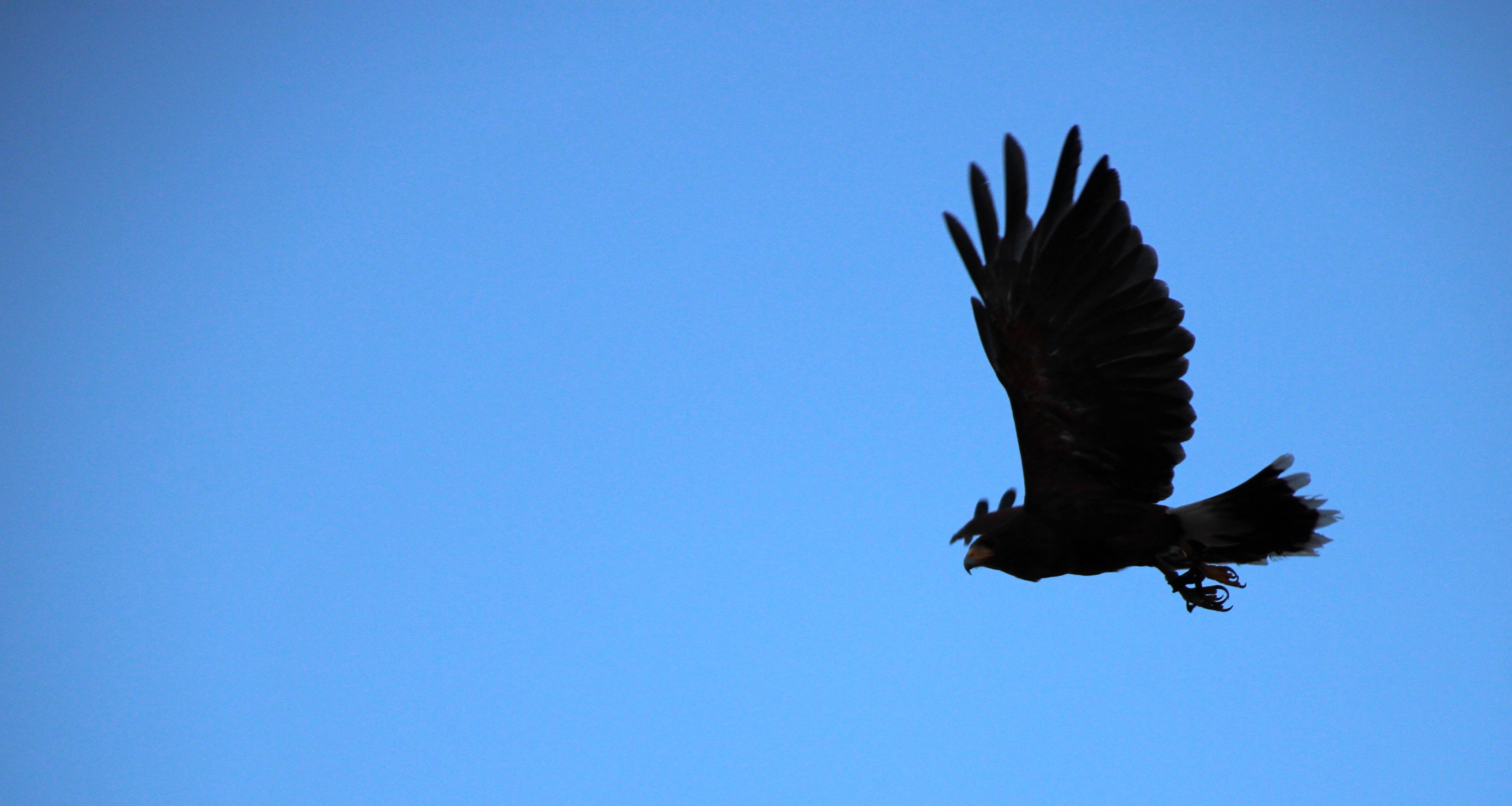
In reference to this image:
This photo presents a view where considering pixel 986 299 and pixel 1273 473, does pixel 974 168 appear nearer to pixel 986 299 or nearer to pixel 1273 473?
pixel 986 299

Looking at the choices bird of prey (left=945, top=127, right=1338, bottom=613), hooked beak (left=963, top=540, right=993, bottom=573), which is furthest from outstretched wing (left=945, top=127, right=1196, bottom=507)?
hooked beak (left=963, top=540, right=993, bottom=573)

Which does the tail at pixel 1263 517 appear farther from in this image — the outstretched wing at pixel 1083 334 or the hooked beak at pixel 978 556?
the hooked beak at pixel 978 556

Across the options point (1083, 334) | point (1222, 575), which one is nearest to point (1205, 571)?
point (1222, 575)

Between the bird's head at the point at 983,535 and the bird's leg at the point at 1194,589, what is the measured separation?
3.32 ft

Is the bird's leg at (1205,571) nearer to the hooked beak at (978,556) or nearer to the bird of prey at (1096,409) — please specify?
the bird of prey at (1096,409)

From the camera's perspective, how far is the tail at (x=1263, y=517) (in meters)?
5.82

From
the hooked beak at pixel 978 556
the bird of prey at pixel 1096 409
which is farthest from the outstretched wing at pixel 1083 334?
the hooked beak at pixel 978 556

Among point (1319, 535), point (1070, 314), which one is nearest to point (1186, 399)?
point (1070, 314)

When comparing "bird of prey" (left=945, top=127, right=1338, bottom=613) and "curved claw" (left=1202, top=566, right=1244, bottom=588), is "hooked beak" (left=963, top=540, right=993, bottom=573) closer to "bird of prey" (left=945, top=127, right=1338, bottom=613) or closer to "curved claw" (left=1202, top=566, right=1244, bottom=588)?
"bird of prey" (left=945, top=127, right=1338, bottom=613)

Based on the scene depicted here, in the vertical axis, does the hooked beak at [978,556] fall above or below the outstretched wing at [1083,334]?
below

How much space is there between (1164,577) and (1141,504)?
0.61m

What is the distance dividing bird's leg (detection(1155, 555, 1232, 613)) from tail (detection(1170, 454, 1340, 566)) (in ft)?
0.61

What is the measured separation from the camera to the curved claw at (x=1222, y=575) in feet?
20.0

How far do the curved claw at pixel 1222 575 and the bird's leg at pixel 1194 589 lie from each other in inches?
0.7
